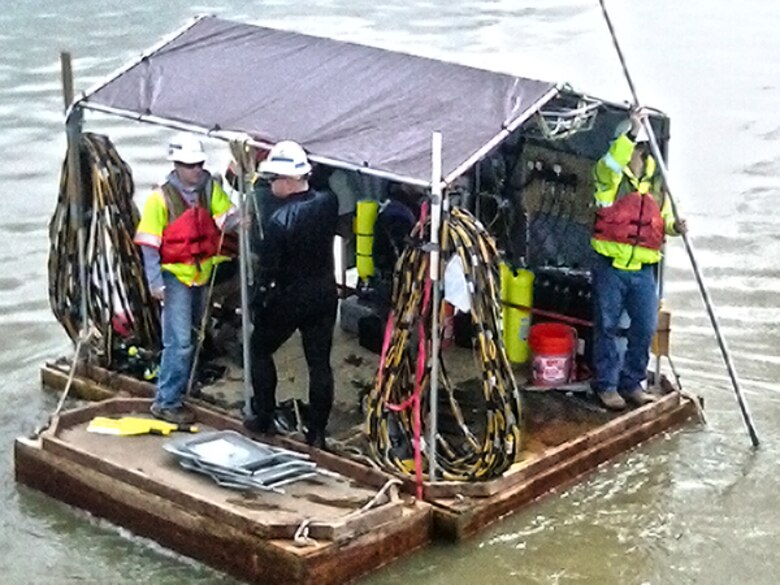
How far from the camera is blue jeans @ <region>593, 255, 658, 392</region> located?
10.2m

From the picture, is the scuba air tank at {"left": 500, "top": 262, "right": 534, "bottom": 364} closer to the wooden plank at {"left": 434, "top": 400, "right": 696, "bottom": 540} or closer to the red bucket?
the red bucket

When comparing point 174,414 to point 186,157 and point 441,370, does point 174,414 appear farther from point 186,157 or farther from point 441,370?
point 441,370

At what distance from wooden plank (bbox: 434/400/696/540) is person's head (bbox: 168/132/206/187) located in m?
2.37

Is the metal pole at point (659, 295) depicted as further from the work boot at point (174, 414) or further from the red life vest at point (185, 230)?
the work boot at point (174, 414)

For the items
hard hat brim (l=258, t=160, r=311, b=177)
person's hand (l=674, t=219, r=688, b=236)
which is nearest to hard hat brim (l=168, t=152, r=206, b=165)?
hard hat brim (l=258, t=160, r=311, b=177)

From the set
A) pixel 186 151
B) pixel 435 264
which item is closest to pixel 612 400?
pixel 435 264

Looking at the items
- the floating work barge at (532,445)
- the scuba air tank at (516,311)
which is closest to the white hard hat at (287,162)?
the floating work barge at (532,445)

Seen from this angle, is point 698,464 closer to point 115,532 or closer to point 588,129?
point 588,129

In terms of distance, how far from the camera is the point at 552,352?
10.7 m

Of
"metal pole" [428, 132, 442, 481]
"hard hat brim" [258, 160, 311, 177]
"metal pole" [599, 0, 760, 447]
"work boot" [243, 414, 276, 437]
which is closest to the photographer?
"metal pole" [428, 132, 442, 481]

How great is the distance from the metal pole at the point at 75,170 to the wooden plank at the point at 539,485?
301 cm

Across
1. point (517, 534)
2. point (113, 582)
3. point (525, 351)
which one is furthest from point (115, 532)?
point (525, 351)

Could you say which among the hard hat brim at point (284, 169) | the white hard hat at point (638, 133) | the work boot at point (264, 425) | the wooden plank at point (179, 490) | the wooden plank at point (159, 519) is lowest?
the wooden plank at point (159, 519)

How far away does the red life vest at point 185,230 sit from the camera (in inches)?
390
